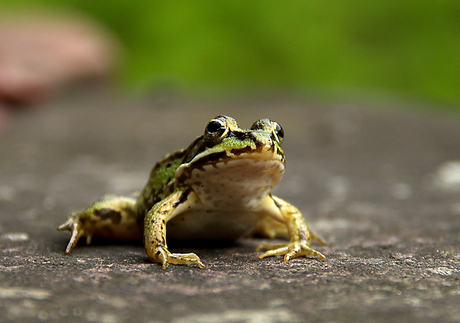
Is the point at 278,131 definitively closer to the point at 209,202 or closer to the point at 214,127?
the point at 214,127

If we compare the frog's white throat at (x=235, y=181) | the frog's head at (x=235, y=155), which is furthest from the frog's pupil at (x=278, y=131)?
the frog's white throat at (x=235, y=181)

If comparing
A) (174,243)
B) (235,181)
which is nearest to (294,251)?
(235,181)

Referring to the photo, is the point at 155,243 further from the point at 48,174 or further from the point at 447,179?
the point at 447,179

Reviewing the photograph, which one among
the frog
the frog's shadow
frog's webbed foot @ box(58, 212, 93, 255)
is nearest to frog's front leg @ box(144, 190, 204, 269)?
the frog

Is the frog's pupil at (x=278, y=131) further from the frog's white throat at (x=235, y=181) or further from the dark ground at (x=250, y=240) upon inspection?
the dark ground at (x=250, y=240)

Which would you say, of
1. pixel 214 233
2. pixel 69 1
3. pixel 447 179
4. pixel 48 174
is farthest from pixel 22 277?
pixel 69 1

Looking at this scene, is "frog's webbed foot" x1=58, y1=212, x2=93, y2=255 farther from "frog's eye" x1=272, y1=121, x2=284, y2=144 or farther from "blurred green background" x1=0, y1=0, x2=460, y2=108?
"blurred green background" x1=0, y1=0, x2=460, y2=108
